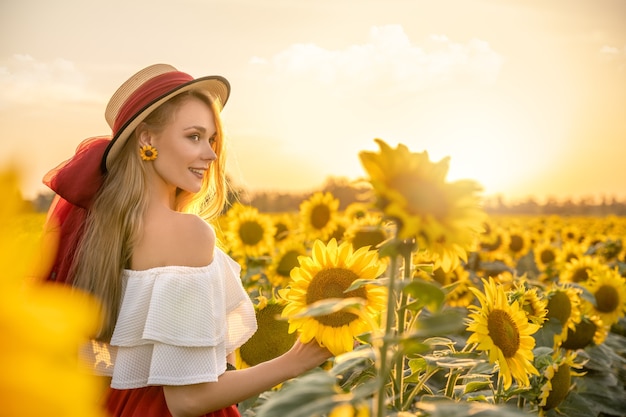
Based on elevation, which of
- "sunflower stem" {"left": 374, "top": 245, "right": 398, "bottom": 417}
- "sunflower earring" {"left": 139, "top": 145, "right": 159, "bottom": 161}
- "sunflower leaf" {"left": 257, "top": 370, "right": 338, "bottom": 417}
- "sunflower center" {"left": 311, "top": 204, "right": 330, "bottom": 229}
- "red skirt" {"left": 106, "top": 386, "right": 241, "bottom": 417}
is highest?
"sunflower earring" {"left": 139, "top": 145, "right": 159, "bottom": 161}

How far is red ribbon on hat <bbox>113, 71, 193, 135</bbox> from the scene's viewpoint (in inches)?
89.4

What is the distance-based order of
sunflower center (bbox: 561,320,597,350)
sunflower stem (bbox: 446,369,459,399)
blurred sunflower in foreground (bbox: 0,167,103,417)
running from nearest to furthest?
1. blurred sunflower in foreground (bbox: 0,167,103,417)
2. sunflower stem (bbox: 446,369,459,399)
3. sunflower center (bbox: 561,320,597,350)

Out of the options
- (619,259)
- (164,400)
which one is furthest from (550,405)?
(619,259)

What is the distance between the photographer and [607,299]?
4684 mm

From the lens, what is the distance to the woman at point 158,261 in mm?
1955

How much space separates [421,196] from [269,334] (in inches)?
67.2

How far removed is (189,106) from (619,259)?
699cm

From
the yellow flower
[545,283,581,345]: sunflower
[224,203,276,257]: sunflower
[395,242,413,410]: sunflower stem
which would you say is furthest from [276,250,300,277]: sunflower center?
the yellow flower

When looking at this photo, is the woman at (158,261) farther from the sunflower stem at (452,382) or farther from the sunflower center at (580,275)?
the sunflower center at (580,275)

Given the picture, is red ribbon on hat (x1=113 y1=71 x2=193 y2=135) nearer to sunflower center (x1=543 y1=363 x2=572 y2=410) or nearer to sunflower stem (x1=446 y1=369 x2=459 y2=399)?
sunflower stem (x1=446 y1=369 x2=459 y2=399)

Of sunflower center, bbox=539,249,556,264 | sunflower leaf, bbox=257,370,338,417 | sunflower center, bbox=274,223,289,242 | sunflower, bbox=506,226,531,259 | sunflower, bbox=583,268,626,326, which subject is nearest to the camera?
sunflower leaf, bbox=257,370,338,417

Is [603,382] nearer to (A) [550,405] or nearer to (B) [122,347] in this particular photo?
(A) [550,405]

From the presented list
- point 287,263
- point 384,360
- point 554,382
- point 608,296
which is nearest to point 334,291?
point 384,360

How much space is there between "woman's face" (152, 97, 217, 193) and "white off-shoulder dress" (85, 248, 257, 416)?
1.19 feet
